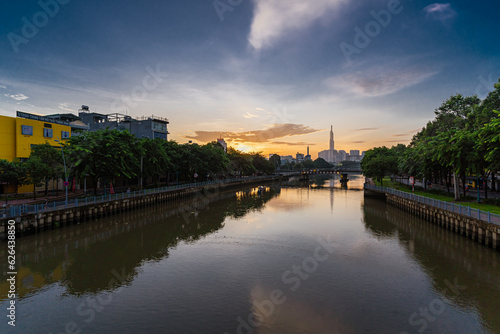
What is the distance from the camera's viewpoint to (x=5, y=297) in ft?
56.4

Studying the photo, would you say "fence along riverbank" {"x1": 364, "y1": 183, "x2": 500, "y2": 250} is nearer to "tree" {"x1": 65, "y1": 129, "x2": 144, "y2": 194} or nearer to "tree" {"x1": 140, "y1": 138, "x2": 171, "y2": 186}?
"tree" {"x1": 65, "y1": 129, "x2": 144, "y2": 194}

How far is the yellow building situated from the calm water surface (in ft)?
84.5

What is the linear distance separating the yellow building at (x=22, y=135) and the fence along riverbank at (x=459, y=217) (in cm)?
6440

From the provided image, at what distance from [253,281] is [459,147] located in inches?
1237

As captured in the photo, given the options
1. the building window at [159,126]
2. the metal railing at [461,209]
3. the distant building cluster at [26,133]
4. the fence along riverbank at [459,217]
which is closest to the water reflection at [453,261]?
the fence along riverbank at [459,217]

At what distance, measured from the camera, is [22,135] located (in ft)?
163

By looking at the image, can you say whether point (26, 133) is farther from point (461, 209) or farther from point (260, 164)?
point (260, 164)

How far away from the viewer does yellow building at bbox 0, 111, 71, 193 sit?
4722cm

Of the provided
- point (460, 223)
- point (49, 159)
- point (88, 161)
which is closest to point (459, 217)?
point (460, 223)

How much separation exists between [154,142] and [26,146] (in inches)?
882

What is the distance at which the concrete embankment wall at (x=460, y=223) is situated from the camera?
25.2m

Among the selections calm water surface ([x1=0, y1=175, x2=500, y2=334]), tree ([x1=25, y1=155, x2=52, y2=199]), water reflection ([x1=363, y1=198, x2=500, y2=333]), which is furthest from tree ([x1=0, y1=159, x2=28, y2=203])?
water reflection ([x1=363, y1=198, x2=500, y2=333])

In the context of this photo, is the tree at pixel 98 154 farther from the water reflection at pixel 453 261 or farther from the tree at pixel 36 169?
the water reflection at pixel 453 261

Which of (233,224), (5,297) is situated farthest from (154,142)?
(5,297)
